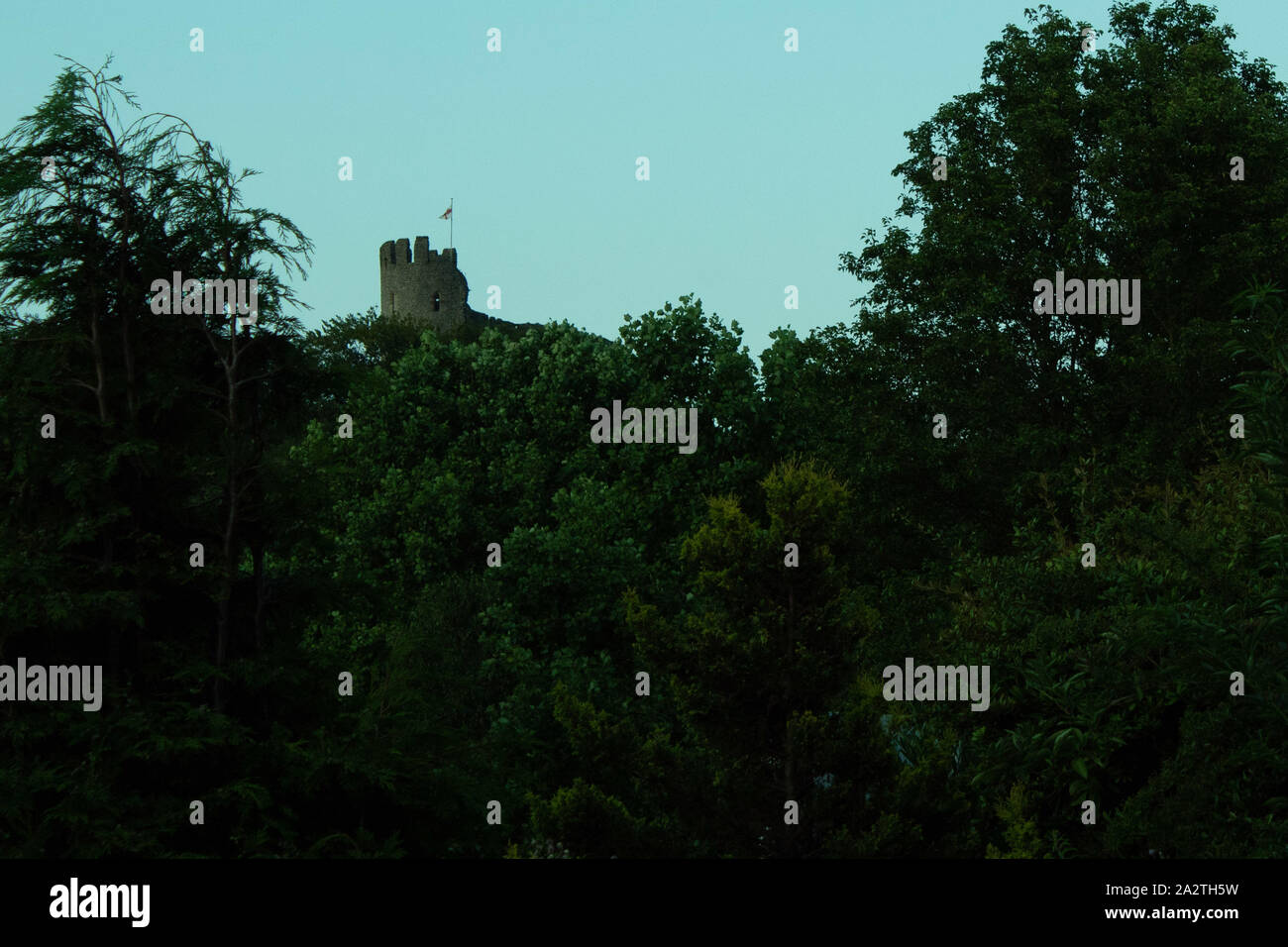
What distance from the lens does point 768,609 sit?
16656 mm

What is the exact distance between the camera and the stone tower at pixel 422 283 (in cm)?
8469

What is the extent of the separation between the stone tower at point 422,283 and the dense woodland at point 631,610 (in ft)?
182

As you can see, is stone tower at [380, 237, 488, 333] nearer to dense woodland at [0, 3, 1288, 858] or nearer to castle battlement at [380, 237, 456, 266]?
castle battlement at [380, 237, 456, 266]

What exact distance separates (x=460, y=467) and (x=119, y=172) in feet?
77.3

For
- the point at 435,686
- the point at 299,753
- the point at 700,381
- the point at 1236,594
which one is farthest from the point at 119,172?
the point at 700,381

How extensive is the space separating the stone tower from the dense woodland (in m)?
55.5

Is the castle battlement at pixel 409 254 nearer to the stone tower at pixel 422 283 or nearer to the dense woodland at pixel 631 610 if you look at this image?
the stone tower at pixel 422 283

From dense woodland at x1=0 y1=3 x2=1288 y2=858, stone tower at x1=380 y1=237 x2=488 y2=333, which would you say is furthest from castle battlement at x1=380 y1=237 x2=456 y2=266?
dense woodland at x1=0 y1=3 x2=1288 y2=858

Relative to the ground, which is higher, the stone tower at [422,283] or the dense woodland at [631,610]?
the stone tower at [422,283]

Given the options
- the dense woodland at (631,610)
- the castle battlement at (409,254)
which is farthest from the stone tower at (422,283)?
the dense woodland at (631,610)

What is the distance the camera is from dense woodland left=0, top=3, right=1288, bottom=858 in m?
12.6
